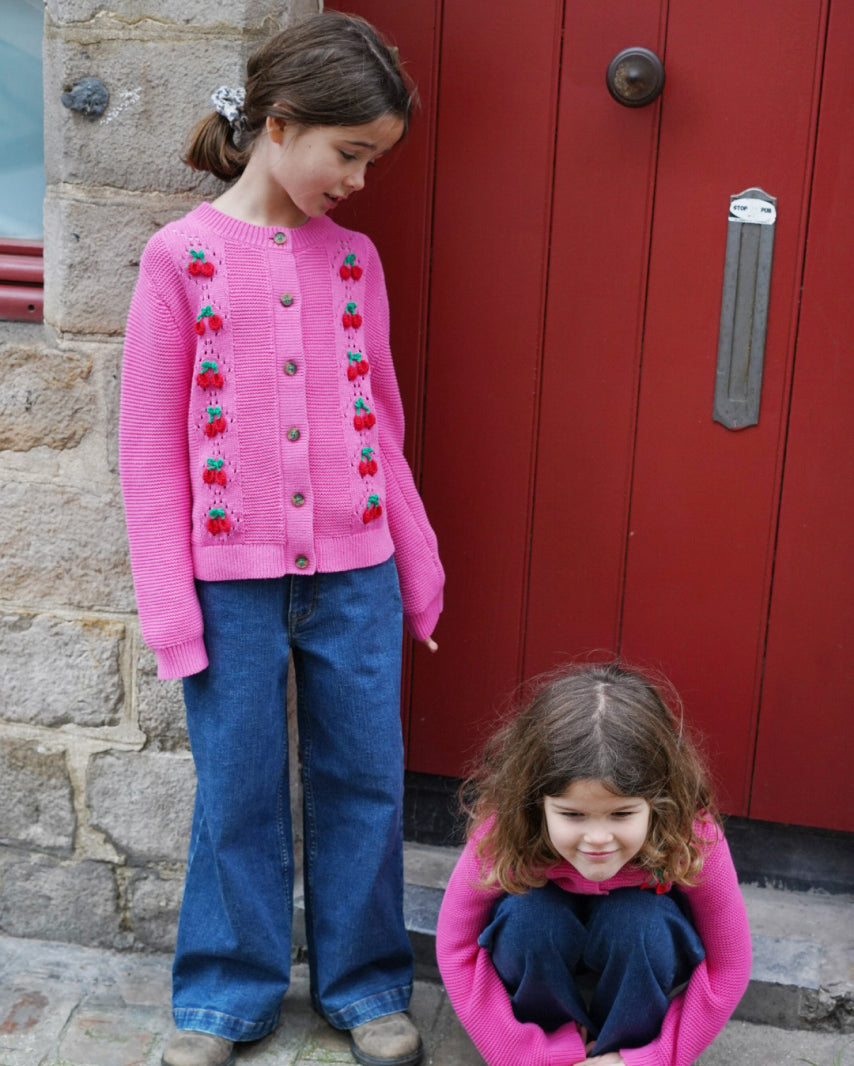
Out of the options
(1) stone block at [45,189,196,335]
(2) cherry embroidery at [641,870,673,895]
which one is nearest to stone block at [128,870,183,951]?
(2) cherry embroidery at [641,870,673,895]

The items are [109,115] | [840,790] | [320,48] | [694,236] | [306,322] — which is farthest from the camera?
[840,790]

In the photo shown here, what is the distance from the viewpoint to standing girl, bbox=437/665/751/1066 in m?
2.06

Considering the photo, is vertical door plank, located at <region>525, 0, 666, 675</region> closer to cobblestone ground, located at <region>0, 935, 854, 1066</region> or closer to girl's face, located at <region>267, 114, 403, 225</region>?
girl's face, located at <region>267, 114, 403, 225</region>

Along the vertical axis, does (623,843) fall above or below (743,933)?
above

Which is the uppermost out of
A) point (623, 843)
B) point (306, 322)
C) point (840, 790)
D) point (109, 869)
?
point (306, 322)

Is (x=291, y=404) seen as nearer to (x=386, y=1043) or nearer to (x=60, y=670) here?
(x=60, y=670)

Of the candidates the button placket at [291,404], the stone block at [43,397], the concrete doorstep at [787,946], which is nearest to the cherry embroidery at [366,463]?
the button placket at [291,404]

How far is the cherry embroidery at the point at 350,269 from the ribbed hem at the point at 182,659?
67 centimetres

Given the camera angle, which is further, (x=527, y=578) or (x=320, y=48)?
(x=527, y=578)

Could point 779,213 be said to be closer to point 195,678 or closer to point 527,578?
point 527,578

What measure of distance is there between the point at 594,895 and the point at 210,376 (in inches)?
43.3

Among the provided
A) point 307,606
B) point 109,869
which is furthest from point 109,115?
point 109,869

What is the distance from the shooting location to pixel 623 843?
6.81 feet

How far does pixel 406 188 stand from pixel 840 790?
1538 millimetres
